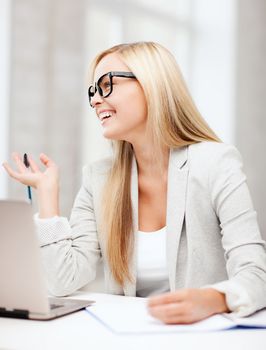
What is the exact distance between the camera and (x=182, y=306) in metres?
1.02

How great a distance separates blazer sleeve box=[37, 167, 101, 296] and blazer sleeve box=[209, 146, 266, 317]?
1.26 ft

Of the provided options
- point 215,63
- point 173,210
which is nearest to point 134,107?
point 173,210

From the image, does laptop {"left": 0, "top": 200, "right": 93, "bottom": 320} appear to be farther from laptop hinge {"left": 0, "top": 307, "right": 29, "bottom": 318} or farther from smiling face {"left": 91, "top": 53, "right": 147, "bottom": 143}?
smiling face {"left": 91, "top": 53, "right": 147, "bottom": 143}

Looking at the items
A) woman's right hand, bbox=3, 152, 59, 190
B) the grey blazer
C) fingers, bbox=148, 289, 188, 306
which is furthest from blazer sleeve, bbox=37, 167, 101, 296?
fingers, bbox=148, 289, 188, 306

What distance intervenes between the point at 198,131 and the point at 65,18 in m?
0.92

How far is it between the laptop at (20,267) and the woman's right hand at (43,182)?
424 mm

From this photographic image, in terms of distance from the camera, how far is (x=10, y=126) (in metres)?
2.14

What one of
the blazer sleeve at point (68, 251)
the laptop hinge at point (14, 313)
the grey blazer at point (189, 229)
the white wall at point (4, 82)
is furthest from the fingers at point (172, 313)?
the white wall at point (4, 82)

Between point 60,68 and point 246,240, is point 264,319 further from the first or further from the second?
point 60,68

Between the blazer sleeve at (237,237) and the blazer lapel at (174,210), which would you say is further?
the blazer lapel at (174,210)

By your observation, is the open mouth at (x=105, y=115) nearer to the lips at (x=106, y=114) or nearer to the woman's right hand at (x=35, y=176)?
the lips at (x=106, y=114)

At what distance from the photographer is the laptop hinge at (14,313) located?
106 centimetres

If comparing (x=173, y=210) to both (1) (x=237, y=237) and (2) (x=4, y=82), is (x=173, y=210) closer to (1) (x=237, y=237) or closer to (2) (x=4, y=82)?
(1) (x=237, y=237)

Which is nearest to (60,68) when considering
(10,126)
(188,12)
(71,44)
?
(71,44)
